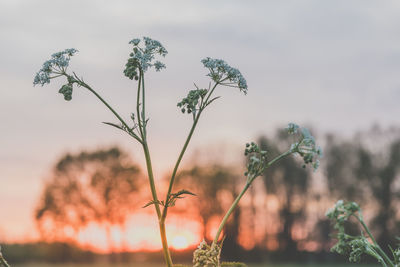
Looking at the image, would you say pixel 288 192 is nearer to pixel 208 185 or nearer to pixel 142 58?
pixel 208 185

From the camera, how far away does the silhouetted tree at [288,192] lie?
52344 millimetres

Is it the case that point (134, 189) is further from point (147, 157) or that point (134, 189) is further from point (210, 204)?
point (147, 157)

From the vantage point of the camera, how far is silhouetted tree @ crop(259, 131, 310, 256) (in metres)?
52.3

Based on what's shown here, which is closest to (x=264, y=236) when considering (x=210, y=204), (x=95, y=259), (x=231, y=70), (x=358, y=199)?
(x=210, y=204)

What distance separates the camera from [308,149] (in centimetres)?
448

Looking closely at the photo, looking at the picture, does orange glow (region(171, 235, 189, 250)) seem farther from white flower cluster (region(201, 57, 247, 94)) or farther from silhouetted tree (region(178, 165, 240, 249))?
white flower cluster (region(201, 57, 247, 94))

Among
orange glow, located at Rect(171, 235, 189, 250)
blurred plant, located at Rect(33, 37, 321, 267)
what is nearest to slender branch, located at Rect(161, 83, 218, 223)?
blurred plant, located at Rect(33, 37, 321, 267)

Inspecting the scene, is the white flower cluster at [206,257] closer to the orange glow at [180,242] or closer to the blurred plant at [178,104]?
the blurred plant at [178,104]

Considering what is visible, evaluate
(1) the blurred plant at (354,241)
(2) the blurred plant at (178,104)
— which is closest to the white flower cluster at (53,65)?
(2) the blurred plant at (178,104)

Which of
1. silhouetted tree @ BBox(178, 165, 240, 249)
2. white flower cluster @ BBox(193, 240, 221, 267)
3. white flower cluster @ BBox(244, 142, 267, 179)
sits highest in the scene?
silhouetted tree @ BBox(178, 165, 240, 249)

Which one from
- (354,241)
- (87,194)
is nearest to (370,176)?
(87,194)

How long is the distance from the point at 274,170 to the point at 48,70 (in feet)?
161

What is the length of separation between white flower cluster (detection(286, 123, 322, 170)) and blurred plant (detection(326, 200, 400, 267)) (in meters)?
0.62

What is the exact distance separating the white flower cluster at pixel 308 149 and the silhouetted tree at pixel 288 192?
47.7 metres
